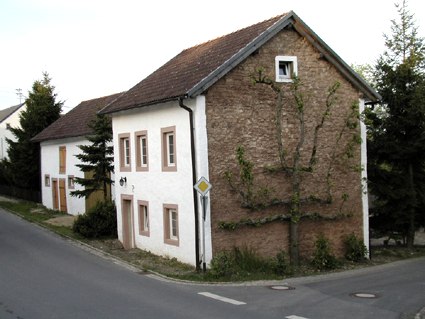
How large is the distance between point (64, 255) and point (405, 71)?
14299mm

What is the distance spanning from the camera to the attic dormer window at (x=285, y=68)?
18359 millimetres

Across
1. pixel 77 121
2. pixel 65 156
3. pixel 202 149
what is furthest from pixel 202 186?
pixel 77 121

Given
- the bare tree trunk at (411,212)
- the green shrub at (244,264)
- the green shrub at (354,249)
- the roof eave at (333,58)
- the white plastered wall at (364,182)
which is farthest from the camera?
the bare tree trunk at (411,212)

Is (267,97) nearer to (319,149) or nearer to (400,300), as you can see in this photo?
(319,149)

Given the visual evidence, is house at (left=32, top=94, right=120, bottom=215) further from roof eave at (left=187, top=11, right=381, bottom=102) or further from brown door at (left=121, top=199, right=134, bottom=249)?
roof eave at (left=187, top=11, right=381, bottom=102)

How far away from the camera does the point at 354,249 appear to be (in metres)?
19.3

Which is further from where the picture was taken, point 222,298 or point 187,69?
point 187,69

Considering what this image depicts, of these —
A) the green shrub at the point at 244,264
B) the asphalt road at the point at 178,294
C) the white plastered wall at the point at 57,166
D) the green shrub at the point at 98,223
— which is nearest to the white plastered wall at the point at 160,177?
the green shrub at the point at 244,264

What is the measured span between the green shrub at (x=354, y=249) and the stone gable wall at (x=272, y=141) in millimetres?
234

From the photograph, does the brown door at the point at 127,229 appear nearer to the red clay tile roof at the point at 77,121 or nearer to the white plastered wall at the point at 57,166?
the white plastered wall at the point at 57,166

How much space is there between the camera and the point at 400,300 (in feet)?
44.2

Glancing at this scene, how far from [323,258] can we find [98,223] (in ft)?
34.4

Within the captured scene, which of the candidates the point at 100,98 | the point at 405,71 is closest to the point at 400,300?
the point at 405,71

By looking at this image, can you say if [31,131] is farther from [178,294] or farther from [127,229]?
[178,294]
